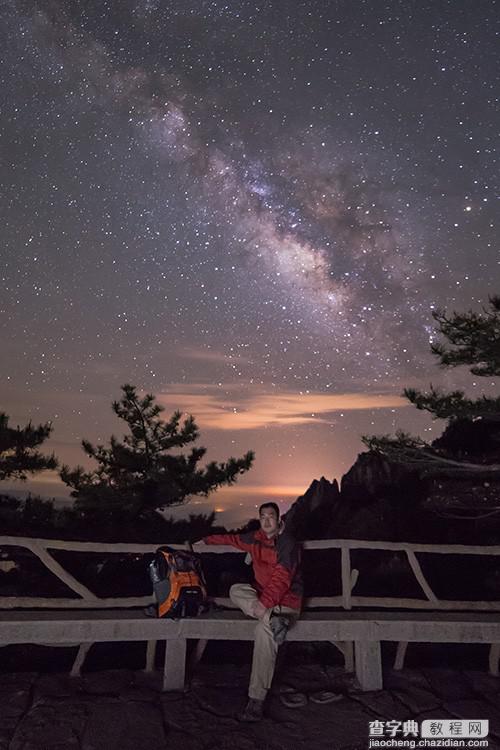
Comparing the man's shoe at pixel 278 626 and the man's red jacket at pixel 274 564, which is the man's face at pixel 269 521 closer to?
the man's red jacket at pixel 274 564

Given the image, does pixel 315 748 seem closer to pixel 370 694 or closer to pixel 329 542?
pixel 370 694

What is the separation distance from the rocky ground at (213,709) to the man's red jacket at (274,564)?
2.59ft

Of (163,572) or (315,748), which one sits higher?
(163,572)

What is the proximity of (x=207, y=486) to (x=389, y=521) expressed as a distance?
582cm

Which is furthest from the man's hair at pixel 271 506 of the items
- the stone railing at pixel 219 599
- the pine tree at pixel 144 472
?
the pine tree at pixel 144 472

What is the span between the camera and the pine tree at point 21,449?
14.0 metres

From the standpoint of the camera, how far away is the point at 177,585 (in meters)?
4.44

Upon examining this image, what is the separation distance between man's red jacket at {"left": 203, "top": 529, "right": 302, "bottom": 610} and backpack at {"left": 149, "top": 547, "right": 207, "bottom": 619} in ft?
1.45

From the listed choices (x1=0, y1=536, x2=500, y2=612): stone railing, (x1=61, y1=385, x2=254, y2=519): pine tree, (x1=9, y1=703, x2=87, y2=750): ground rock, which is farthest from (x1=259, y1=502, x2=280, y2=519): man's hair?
(x1=61, y1=385, x2=254, y2=519): pine tree

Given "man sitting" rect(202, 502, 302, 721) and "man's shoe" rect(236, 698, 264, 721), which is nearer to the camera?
"man's shoe" rect(236, 698, 264, 721)

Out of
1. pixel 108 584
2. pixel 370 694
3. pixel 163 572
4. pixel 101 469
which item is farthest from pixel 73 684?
pixel 101 469

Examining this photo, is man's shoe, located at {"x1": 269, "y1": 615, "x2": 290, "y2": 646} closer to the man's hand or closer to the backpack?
the man's hand

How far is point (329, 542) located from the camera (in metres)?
5.16

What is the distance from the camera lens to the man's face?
4.61m
